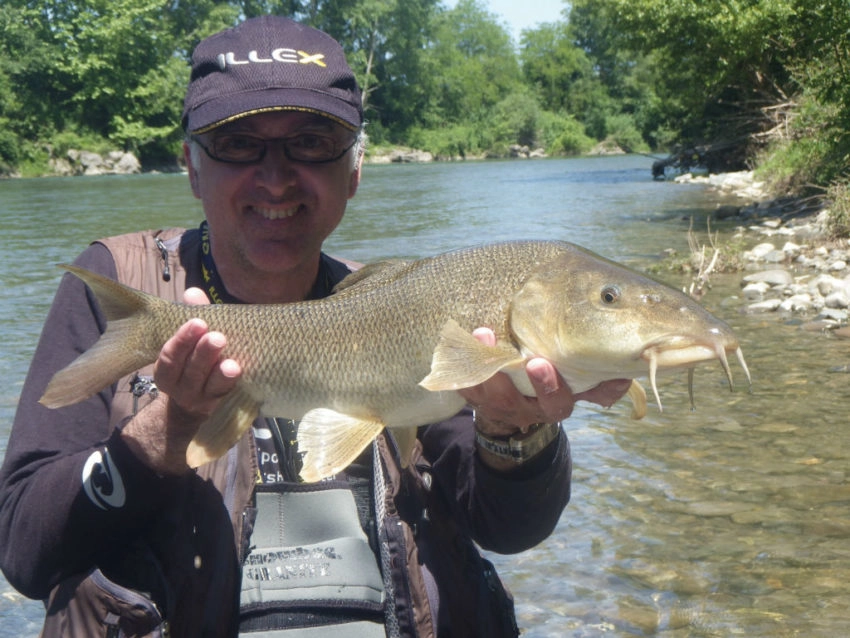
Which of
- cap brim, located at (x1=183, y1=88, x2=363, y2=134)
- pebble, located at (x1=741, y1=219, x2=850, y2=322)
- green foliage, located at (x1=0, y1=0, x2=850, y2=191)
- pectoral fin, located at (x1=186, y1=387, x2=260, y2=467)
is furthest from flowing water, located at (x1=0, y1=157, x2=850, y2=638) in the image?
green foliage, located at (x1=0, y1=0, x2=850, y2=191)

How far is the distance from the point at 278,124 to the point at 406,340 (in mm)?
764

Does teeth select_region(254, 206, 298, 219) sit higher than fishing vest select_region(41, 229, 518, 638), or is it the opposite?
teeth select_region(254, 206, 298, 219)

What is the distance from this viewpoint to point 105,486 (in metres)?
2.17

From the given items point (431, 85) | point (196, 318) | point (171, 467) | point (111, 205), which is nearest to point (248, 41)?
point (196, 318)

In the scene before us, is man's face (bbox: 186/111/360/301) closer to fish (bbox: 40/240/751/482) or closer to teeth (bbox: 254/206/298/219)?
teeth (bbox: 254/206/298/219)

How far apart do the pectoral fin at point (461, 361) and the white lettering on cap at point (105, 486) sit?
0.71 meters

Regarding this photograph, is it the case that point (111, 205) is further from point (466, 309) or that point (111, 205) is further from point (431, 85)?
point (431, 85)

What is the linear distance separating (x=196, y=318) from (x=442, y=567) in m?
0.84

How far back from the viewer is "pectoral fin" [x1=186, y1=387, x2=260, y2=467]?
219 centimetres

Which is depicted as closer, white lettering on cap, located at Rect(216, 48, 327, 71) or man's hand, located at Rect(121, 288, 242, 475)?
man's hand, located at Rect(121, 288, 242, 475)

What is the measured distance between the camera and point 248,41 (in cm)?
269

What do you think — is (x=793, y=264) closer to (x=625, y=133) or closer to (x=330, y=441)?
(x=330, y=441)

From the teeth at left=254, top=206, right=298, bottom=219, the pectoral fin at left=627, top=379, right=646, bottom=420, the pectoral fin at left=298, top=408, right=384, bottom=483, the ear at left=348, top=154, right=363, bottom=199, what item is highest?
the ear at left=348, top=154, right=363, bottom=199

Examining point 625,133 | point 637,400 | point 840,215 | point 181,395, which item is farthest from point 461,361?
point 625,133
